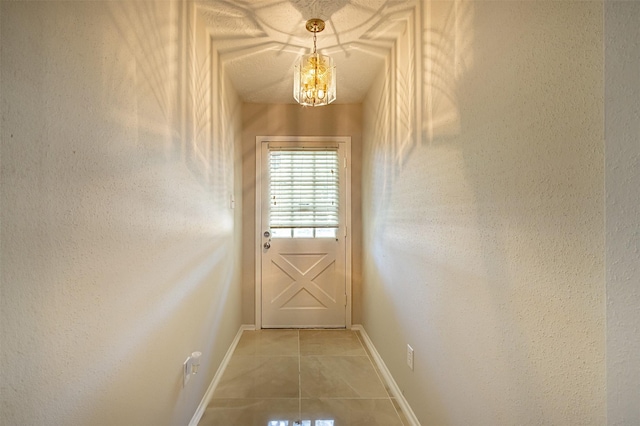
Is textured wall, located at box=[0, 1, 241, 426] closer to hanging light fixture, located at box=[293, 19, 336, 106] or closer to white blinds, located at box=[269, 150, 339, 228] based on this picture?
hanging light fixture, located at box=[293, 19, 336, 106]

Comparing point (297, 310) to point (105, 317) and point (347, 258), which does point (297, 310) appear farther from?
point (105, 317)

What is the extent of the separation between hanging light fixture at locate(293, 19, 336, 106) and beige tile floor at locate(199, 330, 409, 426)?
2.08 m

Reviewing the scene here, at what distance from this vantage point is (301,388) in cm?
204

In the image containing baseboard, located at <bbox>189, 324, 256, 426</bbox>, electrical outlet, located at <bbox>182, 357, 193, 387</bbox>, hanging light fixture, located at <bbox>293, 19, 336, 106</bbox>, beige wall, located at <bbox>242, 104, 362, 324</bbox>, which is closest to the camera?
electrical outlet, located at <bbox>182, 357, 193, 387</bbox>

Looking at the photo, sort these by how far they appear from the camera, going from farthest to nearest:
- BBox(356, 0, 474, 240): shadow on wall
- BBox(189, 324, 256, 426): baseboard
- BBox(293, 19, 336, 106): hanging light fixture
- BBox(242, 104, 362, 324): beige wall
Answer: BBox(242, 104, 362, 324): beige wall → BBox(293, 19, 336, 106): hanging light fixture → BBox(189, 324, 256, 426): baseboard → BBox(356, 0, 474, 240): shadow on wall

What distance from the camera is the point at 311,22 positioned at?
1.84 meters

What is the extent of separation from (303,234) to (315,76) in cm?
181

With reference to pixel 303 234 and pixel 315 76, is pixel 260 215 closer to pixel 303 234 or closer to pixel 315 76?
pixel 303 234

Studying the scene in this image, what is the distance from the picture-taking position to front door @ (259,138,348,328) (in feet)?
10.5

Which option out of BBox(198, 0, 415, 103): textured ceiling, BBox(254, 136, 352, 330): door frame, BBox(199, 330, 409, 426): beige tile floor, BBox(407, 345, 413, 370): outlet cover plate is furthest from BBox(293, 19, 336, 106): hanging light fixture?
BBox(199, 330, 409, 426): beige tile floor

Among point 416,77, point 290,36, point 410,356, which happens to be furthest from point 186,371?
point 290,36

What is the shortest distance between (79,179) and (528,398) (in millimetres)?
1523

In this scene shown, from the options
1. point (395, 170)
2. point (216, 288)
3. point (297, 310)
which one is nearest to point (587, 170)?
point (395, 170)

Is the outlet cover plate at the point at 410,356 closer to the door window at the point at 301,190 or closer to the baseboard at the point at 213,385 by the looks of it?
the baseboard at the point at 213,385
